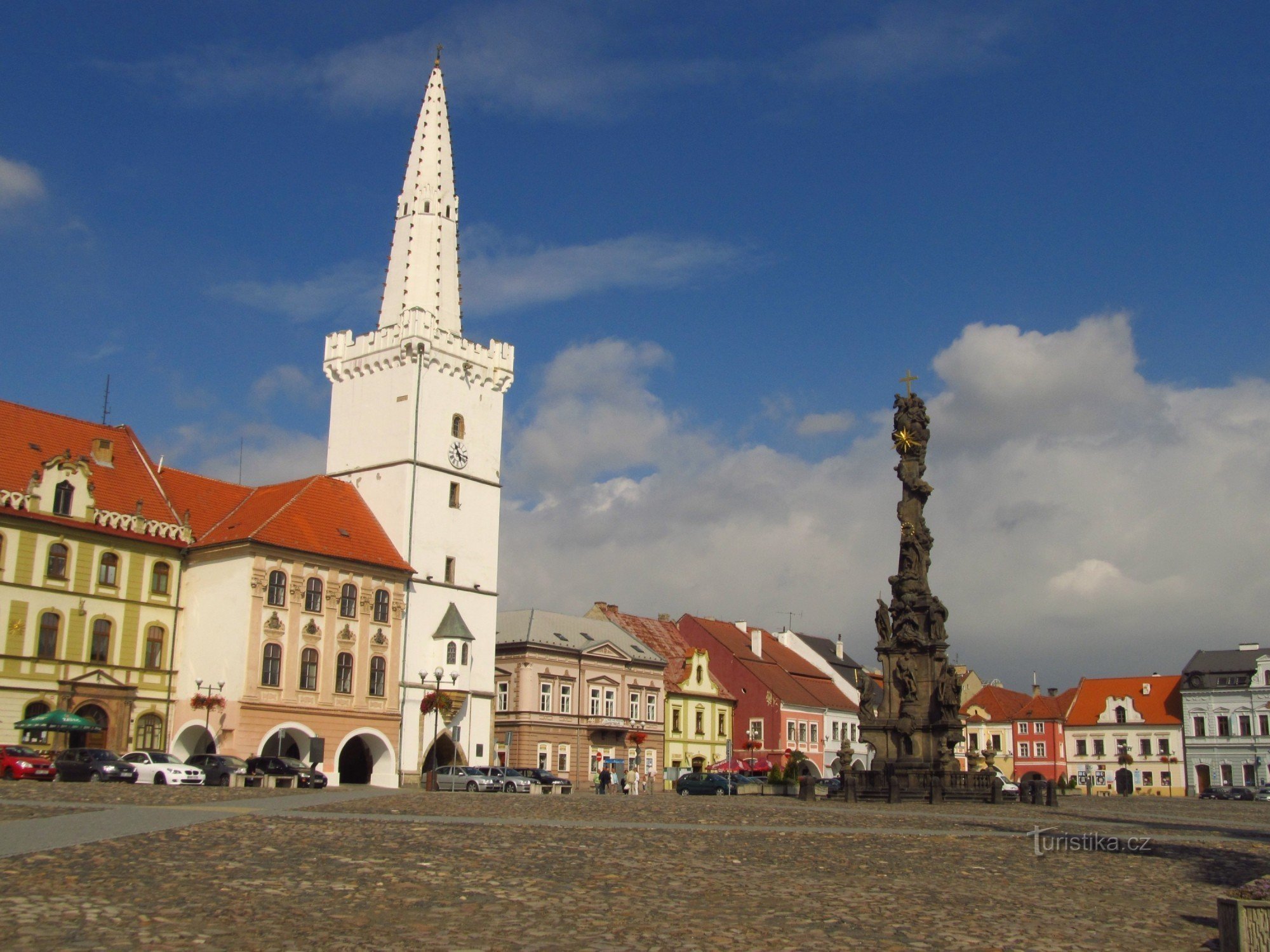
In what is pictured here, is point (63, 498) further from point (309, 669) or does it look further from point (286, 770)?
point (286, 770)

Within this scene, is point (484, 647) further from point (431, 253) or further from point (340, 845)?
point (340, 845)

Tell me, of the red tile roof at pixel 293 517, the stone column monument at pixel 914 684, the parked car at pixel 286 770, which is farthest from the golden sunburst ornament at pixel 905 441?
the red tile roof at pixel 293 517

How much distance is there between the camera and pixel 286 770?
142 feet

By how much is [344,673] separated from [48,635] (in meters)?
12.0

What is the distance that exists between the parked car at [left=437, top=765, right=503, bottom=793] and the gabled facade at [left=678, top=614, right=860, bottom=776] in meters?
34.3

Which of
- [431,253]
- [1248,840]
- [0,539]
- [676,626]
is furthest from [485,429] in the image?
[1248,840]

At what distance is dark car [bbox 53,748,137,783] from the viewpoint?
123 ft

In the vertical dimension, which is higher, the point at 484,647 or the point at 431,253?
the point at 431,253

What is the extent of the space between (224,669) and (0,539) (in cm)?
974

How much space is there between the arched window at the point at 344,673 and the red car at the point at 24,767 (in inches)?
632

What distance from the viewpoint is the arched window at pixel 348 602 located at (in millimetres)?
55031

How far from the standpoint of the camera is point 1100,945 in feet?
38.0

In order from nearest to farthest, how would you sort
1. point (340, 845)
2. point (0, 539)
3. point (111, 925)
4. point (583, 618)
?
point (111, 925), point (340, 845), point (0, 539), point (583, 618)

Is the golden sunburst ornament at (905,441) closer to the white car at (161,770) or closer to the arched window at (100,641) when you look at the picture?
the white car at (161,770)
